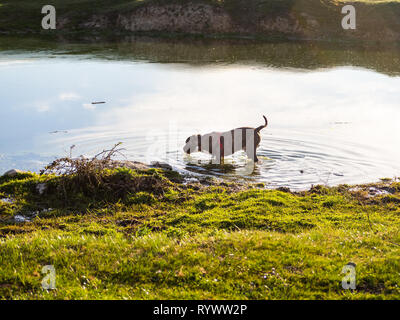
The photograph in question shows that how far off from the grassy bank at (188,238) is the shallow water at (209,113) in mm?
2719

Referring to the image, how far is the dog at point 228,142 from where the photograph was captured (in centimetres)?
1748

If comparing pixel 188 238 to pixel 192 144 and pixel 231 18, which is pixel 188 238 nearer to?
pixel 192 144

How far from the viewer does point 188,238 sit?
9.60 m

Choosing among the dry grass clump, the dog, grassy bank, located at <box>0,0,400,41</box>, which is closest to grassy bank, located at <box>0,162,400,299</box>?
the dry grass clump

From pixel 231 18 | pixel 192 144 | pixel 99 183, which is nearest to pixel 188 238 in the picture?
pixel 99 183

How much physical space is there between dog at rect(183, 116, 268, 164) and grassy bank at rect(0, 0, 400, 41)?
47.5 metres

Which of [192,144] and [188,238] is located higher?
[192,144]

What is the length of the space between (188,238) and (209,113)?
15430 mm

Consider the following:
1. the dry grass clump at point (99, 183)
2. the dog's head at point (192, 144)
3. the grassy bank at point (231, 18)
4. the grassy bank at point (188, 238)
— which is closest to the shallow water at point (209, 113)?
the dog's head at point (192, 144)

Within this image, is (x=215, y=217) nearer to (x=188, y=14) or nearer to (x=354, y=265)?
A: (x=354, y=265)

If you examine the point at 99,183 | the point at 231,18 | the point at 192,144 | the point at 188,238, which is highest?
the point at 231,18

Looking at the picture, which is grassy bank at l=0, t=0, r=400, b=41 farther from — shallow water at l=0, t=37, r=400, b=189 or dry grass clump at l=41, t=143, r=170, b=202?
dry grass clump at l=41, t=143, r=170, b=202

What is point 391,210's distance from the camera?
12.6 meters

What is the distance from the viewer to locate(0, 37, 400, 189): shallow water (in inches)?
694
